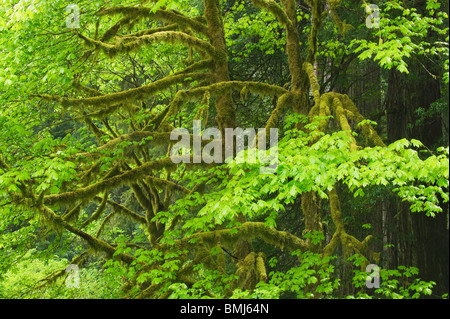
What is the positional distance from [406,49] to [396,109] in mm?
3465

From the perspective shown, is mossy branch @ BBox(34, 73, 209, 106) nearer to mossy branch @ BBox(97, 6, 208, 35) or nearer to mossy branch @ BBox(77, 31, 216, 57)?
mossy branch @ BBox(77, 31, 216, 57)

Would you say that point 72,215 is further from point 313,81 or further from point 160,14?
point 313,81

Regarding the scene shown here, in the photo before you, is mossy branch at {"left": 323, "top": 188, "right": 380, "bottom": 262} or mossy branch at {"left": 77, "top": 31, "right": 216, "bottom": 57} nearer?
mossy branch at {"left": 323, "top": 188, "right": 380, "bottom": 262}

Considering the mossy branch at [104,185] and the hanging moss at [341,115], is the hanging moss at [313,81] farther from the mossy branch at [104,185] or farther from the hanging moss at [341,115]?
the mossy branch at [104,185]

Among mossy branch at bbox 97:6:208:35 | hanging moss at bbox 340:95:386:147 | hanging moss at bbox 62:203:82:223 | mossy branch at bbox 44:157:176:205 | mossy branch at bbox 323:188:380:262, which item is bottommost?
mossy branch at bbox 323:188:380:262

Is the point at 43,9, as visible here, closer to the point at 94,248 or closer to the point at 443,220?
the point at 94,248

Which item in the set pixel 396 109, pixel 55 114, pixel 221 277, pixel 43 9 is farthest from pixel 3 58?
pixel 396 109

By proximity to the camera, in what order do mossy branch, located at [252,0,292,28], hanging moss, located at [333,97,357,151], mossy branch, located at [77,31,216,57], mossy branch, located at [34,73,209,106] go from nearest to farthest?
1. hanging moss, located at [333,97,357,151]
2. mossy branch, located at [77,31,216,57]
3. mossy branch, located at [34,73,209,106]
4. mossy branch, located at [252,0,292,28]

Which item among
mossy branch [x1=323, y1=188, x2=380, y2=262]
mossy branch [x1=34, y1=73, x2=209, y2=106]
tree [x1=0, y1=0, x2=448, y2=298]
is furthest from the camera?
mossy branch [x1=34, y1=73, x2=209, y2=106]

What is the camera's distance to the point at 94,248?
7.42 m

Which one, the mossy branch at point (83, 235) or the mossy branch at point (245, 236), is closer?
the mossy branch at point (83, 235)

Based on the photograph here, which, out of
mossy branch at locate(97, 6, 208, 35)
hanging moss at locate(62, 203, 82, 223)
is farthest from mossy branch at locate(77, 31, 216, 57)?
hanging moss at locate(62, 203, 82, 223)

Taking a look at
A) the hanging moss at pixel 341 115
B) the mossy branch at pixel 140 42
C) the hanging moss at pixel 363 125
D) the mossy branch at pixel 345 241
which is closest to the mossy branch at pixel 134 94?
the mossy branch at pixel 140 42

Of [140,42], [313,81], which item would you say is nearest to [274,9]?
[313,81]
